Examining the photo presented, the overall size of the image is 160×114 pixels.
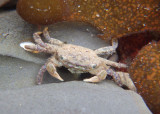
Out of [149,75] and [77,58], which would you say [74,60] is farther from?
[149,75]

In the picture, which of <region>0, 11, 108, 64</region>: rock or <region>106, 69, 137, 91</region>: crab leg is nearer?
<region>106, 69, 137, 91</region>: crab leg

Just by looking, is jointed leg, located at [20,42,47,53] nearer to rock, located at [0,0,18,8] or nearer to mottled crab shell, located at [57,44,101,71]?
mottled crab shell, located at [57,44,101,71]

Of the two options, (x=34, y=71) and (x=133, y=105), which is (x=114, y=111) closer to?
(x=133, y=105)

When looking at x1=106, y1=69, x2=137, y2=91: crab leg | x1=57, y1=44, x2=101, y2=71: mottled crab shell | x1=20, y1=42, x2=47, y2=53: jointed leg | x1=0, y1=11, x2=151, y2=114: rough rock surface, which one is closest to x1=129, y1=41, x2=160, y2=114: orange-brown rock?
x1=106, y1=69, x2=137, y2=91: crab leg

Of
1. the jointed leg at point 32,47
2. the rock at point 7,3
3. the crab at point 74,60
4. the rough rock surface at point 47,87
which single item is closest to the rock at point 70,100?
the rough rock surface at point 47,87

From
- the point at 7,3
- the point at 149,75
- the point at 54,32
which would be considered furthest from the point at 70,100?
the point at 7,3

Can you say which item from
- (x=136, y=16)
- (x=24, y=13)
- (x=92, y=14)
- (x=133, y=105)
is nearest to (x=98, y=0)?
(x=92, y=14)

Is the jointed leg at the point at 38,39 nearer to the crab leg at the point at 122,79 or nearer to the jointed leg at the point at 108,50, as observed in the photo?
the jointed leg at the point at 108,50

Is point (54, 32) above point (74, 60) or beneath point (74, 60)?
above
